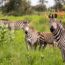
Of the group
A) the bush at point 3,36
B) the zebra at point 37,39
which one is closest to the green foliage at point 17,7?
the zebra at point 37,39

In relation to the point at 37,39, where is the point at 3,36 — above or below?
above

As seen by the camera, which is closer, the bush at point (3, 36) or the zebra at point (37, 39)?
the bush at point (3, 36)

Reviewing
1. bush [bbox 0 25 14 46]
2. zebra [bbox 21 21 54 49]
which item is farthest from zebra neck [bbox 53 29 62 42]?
zebra [bbox 21 21 54 49]

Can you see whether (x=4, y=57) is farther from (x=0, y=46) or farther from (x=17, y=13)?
(x=17, y=13)

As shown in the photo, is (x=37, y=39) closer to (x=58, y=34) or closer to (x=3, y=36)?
(x=3, y=36)

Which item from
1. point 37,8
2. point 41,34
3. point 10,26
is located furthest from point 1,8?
point 41,34

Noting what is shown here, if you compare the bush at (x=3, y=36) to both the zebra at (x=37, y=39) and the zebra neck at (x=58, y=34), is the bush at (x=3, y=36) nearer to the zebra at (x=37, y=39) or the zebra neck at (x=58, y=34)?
the zebra at (x=37, y=39)

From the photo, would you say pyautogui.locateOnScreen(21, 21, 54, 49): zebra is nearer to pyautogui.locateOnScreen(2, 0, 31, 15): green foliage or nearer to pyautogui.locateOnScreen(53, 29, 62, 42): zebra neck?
pyautogui.locateOnScreen(53, 29, 62, 42): zebra neck

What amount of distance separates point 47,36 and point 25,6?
27724mm

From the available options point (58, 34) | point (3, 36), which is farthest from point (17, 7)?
point (58, 34)

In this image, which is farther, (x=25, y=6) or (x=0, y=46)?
(x=25, y=6)

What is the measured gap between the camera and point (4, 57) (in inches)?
349

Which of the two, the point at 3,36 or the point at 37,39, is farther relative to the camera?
the point at 37,39

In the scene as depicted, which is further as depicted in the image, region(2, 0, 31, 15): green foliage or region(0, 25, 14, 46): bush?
region(2, 0, 31, 15): green foliage
